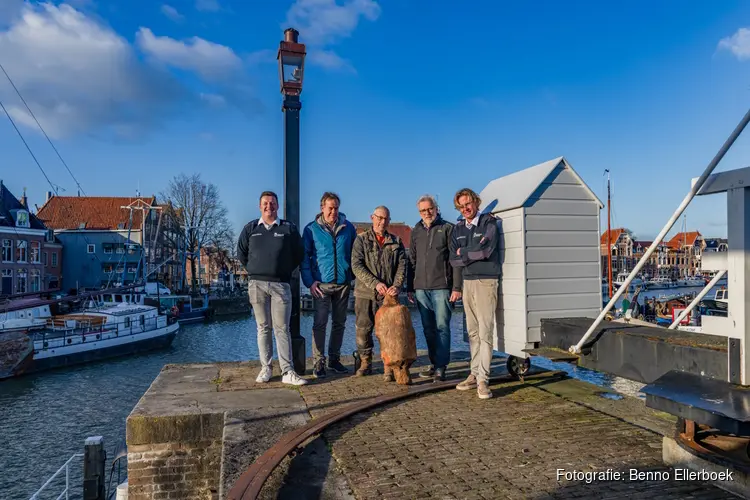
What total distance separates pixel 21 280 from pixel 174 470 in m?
51.4

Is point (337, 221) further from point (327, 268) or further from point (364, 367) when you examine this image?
point (364, 367)

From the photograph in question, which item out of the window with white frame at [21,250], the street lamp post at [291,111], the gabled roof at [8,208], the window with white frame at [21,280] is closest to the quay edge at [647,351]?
the street lamp post at [291,111]

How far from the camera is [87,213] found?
197 feet

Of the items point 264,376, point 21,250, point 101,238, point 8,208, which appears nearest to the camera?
point 264,376

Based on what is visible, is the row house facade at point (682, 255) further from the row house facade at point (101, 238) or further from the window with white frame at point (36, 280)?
the window with white frame at point (36, 280)

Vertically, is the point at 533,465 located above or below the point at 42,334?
above

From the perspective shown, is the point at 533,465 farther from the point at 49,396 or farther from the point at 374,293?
the point at 49,396

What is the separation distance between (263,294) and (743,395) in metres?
4.61

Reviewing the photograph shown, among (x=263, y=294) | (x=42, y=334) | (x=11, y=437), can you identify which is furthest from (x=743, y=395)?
(x=42, y=334)

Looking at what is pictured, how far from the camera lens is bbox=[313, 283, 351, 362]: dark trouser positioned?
21.8ft

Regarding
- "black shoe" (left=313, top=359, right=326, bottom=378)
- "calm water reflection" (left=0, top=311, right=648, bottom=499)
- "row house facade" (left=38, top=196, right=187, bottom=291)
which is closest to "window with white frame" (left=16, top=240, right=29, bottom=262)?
"row house facade" (left=38, top=196, right=187, bottom=291)

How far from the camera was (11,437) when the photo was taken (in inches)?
644

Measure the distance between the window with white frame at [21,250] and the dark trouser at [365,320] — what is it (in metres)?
49.3

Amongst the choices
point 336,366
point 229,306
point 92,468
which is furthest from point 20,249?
point 336,366
